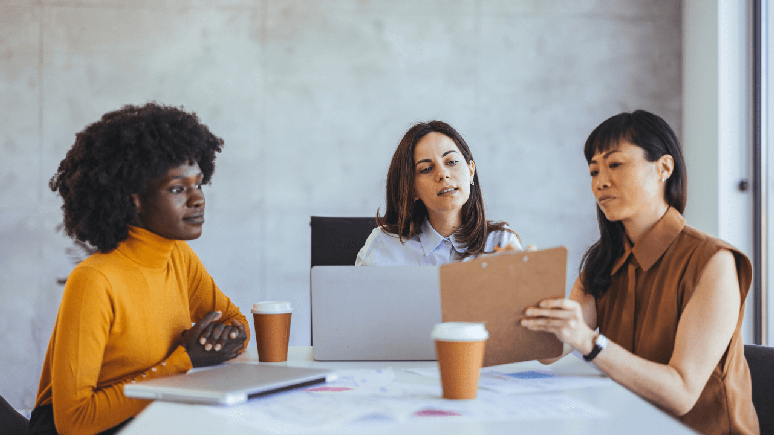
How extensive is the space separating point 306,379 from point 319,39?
2.45 metres

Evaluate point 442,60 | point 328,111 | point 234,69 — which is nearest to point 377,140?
point 328,111

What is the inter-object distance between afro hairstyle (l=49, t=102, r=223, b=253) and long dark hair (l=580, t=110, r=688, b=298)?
0.99 m

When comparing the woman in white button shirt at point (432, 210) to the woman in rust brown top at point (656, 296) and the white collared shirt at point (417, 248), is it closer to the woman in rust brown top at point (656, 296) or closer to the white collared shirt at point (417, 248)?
the white collared shirt at point (417, 248)

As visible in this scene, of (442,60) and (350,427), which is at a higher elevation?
(442,60)

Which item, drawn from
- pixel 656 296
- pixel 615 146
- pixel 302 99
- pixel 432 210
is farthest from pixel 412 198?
pixel 302 99

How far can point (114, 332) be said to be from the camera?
1283 millimetres

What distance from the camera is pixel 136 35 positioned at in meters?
3.14

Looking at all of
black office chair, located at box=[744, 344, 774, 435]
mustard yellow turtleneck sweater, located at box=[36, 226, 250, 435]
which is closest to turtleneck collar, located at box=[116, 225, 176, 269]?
mustard yellow turtleneck sweater, located at box=[36, 226, 250, 435]

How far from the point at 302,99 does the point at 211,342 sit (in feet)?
6.78

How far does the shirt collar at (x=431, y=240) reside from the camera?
6.62ft

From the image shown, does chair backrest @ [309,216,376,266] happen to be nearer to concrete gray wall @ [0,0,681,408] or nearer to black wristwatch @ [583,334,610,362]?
concrete gray wall @ [0,0,681,408]

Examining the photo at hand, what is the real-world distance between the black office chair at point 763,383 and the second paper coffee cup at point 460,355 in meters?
0.72

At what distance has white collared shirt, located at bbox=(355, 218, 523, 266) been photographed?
205 cm

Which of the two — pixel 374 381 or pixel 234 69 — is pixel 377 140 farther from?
pixel 374 381
